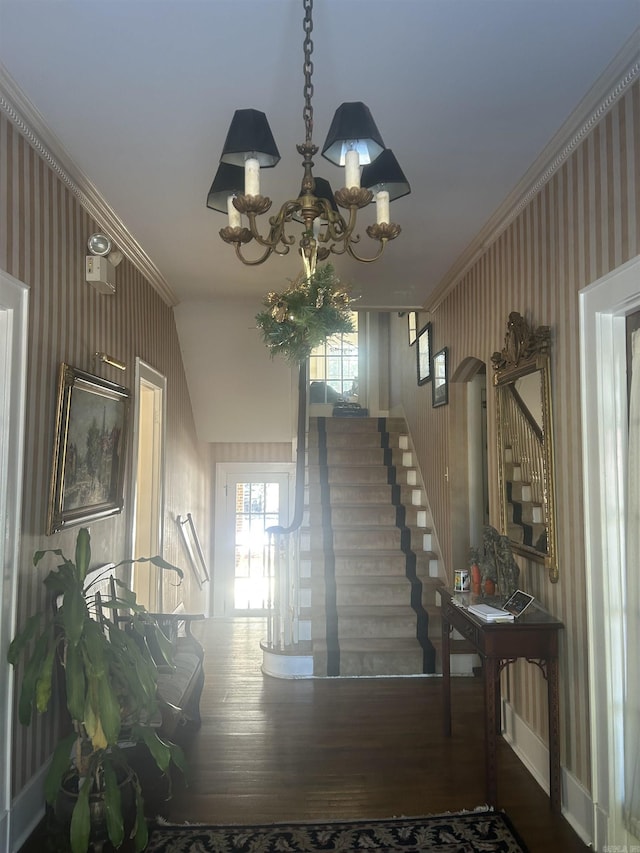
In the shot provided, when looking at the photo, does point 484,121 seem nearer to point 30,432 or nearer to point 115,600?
point 30,432

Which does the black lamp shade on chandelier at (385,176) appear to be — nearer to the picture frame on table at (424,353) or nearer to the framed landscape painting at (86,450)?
the framed landscape painting at (86,450)

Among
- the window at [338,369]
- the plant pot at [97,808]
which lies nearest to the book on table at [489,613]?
the plant pot at [97,808]

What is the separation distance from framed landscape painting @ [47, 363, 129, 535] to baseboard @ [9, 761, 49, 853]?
3.49 ft

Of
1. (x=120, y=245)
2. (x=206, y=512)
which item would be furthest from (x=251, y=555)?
(x=120, y=245)

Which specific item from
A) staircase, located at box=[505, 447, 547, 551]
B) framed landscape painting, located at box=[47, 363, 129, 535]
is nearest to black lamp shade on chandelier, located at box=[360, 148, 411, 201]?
framed landscape painting, located at box=[47, 363, 129, 535]

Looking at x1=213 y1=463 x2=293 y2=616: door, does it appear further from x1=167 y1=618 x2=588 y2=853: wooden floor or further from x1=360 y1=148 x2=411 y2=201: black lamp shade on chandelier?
x1=360 y1=148 x2=411 y2=201: black lamp shade on chandelier

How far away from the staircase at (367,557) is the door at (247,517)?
36.0 inches

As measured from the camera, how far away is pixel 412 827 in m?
2.47

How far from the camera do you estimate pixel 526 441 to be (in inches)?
122

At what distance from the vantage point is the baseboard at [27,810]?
2.30m

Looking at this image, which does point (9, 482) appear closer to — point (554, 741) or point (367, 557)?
point (554, 741)

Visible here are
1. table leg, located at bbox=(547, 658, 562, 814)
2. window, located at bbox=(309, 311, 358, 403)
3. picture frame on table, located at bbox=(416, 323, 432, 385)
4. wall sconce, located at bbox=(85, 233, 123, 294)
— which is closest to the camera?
table leg, located at bbox=(547, 658, 562, 814)

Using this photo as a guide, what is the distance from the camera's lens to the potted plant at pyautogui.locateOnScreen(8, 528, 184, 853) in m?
2.12

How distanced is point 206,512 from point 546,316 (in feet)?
16.4
